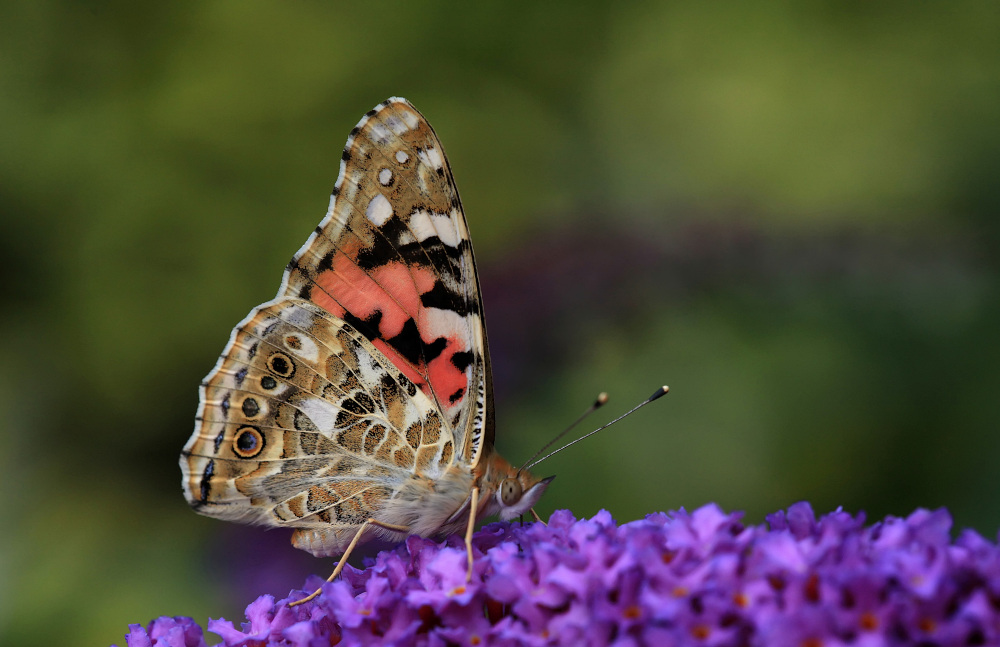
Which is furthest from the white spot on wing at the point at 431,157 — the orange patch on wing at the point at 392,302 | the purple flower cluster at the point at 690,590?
the purple flower cluster at the point at 690,590

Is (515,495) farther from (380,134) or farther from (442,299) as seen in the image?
(380,134)

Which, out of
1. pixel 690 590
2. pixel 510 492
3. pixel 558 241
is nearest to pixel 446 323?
pixel 510 492

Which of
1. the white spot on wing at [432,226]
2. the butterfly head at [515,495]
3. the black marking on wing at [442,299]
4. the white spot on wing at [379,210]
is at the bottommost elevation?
the butterfly head at [515,495]

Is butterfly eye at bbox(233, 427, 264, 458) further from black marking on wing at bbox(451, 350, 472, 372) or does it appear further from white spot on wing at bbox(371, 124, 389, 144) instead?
white spot on wing at bbox(371, 124, 389, 144)

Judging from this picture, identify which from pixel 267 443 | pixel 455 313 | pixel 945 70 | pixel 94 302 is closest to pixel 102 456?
pixel 94 302

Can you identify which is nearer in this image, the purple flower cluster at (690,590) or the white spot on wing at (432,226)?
the purple flower cluster at (690,590)

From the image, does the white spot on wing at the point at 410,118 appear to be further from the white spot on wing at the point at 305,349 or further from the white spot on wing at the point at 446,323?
the white spot on wing at the point at 305,349

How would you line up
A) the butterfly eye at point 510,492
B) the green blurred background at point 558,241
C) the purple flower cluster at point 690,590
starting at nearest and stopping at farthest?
the purple flower cluster at point 690,590 → the butterfly eye at point 510,492 → the green blurred background at point 558,241

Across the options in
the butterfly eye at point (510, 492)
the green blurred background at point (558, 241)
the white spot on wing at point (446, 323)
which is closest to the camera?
the butterfly eye at point (510, 492)
